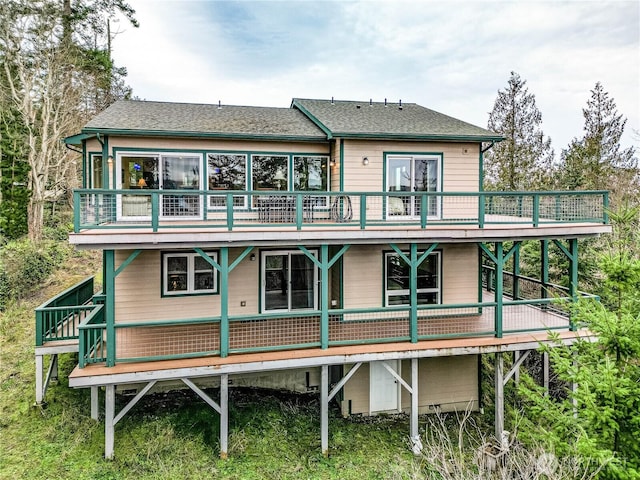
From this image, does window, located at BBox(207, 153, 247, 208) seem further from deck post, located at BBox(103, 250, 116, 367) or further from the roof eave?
deck post, located at BBox(103, 250, 116, 367)

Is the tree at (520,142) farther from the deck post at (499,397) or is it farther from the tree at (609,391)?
the tree at (609,391)

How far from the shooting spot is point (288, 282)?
427 inches

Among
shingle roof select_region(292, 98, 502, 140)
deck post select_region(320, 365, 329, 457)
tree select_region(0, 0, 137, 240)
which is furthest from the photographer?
tree select_region(0, 0, 137, 240)

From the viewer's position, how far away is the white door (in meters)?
10.8

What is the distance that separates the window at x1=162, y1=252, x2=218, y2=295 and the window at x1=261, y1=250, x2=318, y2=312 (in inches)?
53.6

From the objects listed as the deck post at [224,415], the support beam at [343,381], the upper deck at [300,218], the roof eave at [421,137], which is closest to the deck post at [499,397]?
Result: the upper deck at [300,218]

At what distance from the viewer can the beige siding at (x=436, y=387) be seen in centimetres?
1080

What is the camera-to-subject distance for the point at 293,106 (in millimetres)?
14758

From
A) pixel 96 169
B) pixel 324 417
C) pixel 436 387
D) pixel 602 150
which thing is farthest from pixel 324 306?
pixel 602 150

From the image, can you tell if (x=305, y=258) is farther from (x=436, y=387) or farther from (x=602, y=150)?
(x=602, y=150)

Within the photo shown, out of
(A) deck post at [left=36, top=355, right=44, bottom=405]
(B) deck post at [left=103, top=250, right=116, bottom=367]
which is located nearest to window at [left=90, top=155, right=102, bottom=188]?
(B) deck post at [left=103, top=250, right=116, bottom=367]

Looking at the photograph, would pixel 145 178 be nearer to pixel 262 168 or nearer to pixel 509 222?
pixel 262 168

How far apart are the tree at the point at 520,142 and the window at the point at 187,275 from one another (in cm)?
2151

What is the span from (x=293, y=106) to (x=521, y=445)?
12.6 meters
